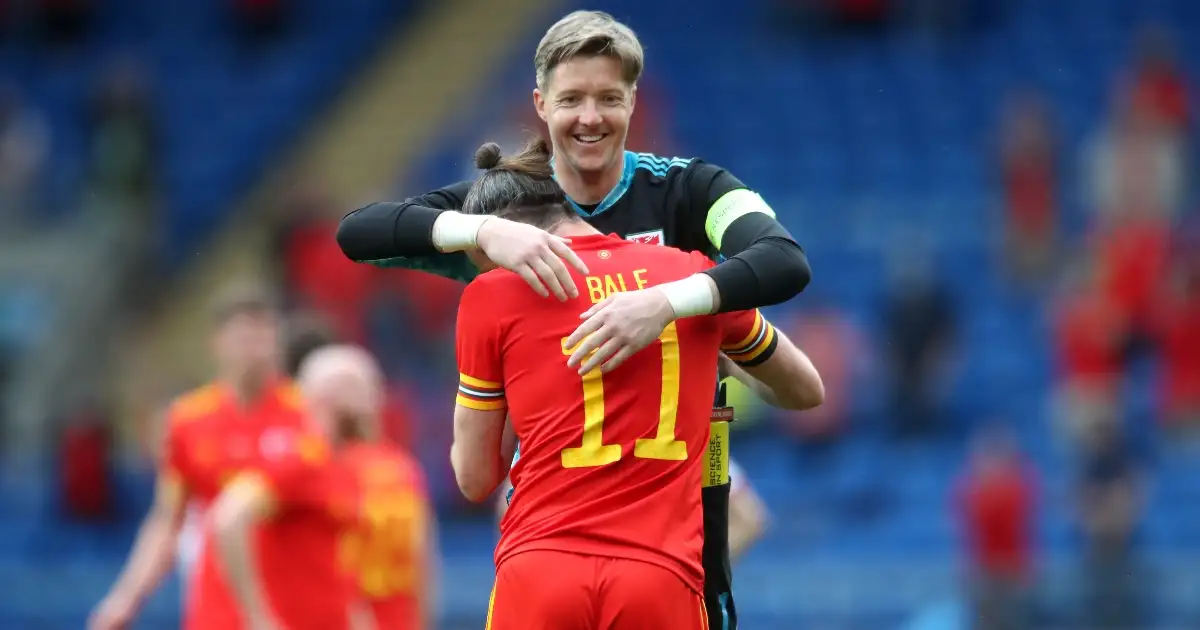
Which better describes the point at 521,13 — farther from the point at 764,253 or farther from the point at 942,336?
the point at 764,253

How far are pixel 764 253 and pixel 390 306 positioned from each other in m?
9.62

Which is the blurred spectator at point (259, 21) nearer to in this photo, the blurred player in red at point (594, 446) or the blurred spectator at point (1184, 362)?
the blurred spectator at point (1184, 362)

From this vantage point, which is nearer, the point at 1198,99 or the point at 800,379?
the point at 800,379

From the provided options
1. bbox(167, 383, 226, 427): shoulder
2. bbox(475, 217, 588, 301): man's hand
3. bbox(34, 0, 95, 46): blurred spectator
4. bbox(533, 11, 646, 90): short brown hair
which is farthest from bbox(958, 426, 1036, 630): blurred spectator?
bbox(34, 0, 95, 46): blurred spectator

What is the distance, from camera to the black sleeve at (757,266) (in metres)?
3.77

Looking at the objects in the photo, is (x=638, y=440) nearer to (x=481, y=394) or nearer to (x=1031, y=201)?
(x=481, y=394)

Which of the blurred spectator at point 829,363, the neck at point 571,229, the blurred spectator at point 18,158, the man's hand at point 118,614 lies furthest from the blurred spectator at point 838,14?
the neck at point 571,229

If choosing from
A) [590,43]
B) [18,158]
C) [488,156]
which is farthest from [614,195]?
[18,158]

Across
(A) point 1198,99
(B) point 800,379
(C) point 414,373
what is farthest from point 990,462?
(B) point 800,379

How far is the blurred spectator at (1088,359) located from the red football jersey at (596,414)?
854cm

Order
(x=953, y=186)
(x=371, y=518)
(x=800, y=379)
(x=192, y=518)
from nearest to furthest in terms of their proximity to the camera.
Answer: (x=800, y=379)
(x=371, y=518)
(x=192, y=518)
(x=953, y=186)

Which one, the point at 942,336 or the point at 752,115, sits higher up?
the point at 752,115

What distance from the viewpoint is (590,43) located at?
3.98 meters

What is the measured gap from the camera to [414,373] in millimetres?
13250
